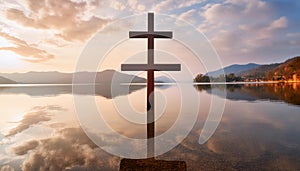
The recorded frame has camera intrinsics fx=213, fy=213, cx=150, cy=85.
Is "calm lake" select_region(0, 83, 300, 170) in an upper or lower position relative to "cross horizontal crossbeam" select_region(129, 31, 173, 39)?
lower

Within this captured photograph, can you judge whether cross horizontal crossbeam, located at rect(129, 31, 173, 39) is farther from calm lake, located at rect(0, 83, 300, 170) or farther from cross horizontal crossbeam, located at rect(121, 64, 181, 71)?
calm lake, located at rect(0, 83, 300, 170)

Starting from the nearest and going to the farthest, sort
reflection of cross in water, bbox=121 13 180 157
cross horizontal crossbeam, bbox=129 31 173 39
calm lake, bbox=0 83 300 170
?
calm lake, bbox=0 83 300 170, reflection of cross in water, bbox=121 13 180 157, cross horizontal crossbeam, bbox=129 31 173 39

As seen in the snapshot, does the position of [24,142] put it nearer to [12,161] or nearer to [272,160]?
[12,161]

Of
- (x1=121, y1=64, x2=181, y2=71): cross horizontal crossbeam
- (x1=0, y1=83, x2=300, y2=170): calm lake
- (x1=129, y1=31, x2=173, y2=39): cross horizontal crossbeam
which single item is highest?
(x1=129, y1=31, x2=173, y2=39): cross horizontal crossbeam

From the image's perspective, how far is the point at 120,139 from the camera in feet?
26.1

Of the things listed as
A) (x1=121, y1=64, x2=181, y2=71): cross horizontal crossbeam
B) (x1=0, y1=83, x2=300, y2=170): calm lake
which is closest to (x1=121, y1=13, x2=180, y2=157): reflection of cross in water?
(x1=121, y1=64, x2=181, y2=71): cross horizontal crossbeam

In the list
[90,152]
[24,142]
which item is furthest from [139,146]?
[24,142]

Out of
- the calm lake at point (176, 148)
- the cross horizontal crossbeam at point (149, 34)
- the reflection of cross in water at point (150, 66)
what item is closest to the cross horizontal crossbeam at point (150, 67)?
the reflection of cross in water at point (150, 66)

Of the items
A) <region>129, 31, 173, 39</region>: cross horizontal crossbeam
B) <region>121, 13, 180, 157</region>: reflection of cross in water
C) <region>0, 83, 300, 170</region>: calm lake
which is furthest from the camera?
<region>129, 31, 173, 39</region>: cross horizontal crossbeam

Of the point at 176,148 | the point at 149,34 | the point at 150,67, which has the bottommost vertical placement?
the point at 176,148

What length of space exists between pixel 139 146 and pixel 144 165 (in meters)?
1.70

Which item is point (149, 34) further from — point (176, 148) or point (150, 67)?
point (176, 148)

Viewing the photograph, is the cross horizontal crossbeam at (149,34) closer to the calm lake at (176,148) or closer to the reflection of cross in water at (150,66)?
the reflection of cross in water at (150,66)

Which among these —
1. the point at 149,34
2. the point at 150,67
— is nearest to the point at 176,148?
the point at 150,67
